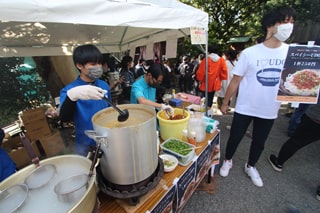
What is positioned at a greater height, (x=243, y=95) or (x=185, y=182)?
(x=243, y=95)

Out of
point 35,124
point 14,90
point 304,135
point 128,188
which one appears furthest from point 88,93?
point 14,90

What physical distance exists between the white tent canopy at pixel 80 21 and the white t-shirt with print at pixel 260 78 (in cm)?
84

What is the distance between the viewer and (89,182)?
2.36ft

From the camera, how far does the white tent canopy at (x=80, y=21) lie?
1.06 m

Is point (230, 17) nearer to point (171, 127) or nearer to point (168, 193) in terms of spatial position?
point (171, 127)

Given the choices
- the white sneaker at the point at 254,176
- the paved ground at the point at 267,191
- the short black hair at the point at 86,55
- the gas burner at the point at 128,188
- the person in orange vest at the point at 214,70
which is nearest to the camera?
the gas burner at the point at 128,188

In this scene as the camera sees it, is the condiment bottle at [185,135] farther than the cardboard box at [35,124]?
No

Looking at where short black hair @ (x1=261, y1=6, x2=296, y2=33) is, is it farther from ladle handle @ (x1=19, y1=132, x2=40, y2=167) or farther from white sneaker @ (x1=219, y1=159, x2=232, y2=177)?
ladle handle @ (x1=19, y1=132, x2=40, y2=167)

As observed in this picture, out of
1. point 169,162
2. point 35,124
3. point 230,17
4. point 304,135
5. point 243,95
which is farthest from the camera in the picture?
point 230,17

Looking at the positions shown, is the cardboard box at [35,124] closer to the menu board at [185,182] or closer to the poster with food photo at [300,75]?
the menu board at [185,182]

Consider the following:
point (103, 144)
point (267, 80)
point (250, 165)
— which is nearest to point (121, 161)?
point (103, 144)

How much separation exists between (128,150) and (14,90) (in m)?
3.89

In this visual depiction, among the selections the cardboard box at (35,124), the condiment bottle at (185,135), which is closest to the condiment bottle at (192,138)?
the condiment bottle at (185,135)

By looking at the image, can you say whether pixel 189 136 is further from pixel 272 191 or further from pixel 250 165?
pixel 272 191
